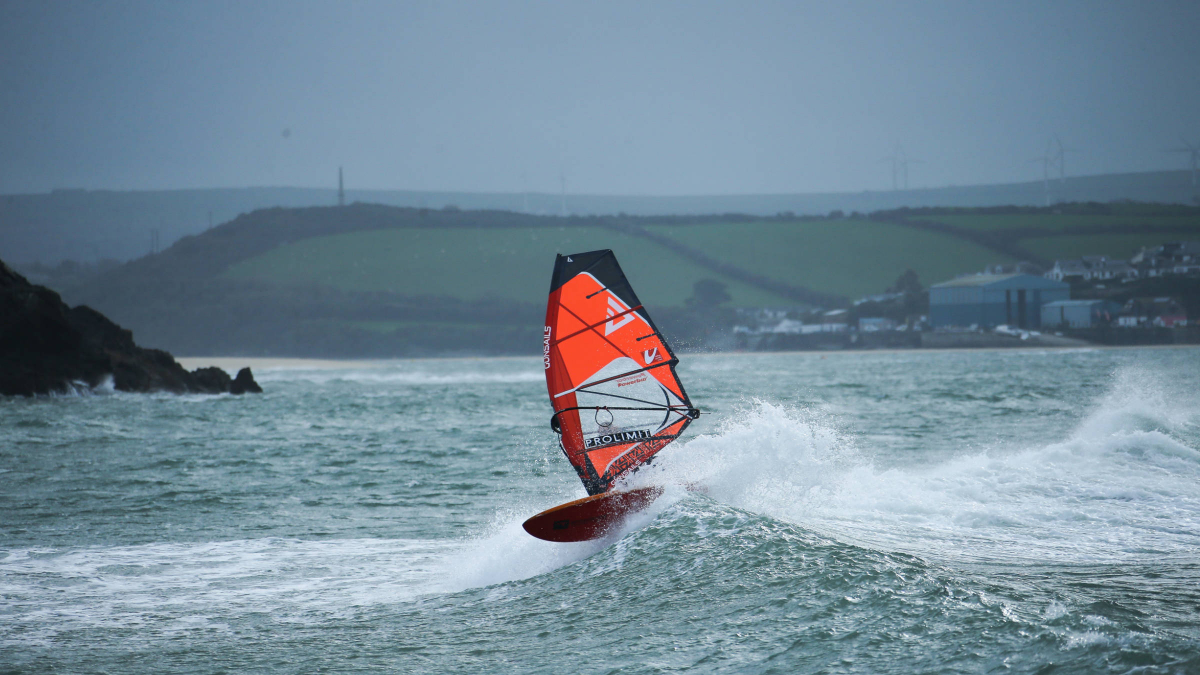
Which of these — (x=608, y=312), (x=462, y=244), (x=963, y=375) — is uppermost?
(x=462, y=244)

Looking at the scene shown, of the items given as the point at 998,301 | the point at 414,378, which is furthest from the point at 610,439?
the point at 998,301

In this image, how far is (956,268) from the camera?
12094 cm

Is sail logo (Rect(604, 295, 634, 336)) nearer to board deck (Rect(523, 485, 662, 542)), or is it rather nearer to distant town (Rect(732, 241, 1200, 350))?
board deck (Rect(523, 485, 662, 542))

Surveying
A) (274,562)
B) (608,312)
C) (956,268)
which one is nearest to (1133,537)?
(608,312)

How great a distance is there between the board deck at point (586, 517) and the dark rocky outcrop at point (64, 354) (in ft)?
101

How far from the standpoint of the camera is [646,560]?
7930mm

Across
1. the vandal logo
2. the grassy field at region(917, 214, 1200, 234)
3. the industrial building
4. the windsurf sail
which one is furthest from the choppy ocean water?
the grassy field at region(917, 214, 1200, 234)

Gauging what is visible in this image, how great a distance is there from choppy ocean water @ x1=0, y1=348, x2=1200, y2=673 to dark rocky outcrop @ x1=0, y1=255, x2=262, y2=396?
16034mm

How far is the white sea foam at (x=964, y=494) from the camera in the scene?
916 centimetres

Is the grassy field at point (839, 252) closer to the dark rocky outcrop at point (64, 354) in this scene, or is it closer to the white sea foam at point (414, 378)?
the white sea foam at point (414, 378)

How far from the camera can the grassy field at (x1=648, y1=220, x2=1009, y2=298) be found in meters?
122

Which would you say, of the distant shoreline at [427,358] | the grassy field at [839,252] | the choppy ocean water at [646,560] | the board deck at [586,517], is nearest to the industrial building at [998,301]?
the distant shoreline at [427,358]

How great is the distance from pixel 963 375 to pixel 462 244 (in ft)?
346

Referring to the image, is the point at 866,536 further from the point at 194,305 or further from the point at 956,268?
the point at 194,305
